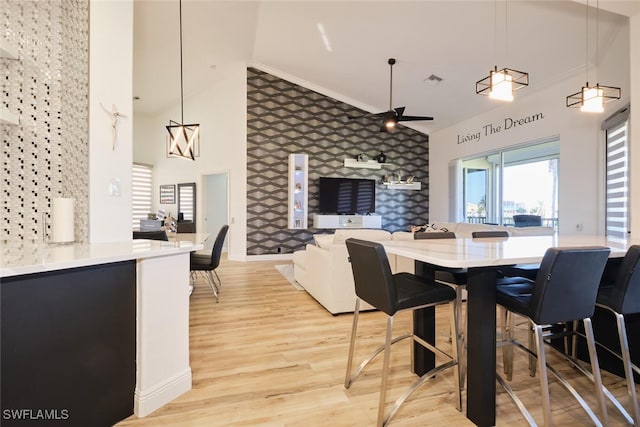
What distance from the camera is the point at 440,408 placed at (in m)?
1.76

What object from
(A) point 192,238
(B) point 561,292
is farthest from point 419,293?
(A) point 192,238

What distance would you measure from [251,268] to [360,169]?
149 inches

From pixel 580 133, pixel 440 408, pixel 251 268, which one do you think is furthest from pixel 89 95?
pixel 580 133

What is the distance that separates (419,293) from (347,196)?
6.02 metres

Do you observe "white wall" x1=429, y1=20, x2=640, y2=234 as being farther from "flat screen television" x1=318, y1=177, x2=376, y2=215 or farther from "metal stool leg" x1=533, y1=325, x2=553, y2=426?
"metal stool leg" x1=533, y1=325, x2=553, y2=426

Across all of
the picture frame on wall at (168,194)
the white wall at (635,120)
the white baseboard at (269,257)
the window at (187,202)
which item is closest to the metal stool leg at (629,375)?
the white wall at (635,120)

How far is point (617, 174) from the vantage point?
401 centimetres

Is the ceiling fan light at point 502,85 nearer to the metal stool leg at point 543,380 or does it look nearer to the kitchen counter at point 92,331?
the metal stool leg at point 543,380

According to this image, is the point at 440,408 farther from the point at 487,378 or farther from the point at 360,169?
the point at 360,169

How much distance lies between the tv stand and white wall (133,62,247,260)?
5.79 ft

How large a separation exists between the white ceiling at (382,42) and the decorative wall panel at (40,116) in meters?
3.43

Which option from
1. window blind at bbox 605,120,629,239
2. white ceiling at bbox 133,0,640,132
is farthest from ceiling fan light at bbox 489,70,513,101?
window blind at bbox 605,120,629,239

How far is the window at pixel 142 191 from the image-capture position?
863 centimetres

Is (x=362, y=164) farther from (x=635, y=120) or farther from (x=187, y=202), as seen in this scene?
(x=635, y=120)
